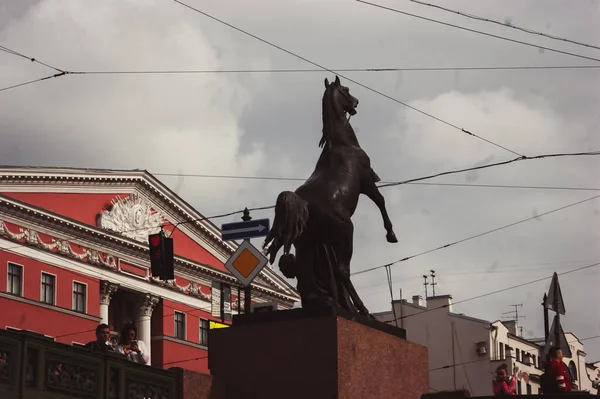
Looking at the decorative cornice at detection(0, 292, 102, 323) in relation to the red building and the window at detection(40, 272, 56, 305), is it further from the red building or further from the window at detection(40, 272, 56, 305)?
the window at detection(40, 272, 56, 305)

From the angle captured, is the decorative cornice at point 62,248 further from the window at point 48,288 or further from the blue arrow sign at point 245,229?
the blue arrow sign at point 245,229

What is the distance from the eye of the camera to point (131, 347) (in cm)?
1155

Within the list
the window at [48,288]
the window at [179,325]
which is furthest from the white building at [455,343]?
the window at [48,288]

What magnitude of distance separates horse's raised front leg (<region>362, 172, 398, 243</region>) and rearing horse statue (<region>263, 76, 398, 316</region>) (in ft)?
0.09

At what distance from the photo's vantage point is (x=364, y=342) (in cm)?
1161

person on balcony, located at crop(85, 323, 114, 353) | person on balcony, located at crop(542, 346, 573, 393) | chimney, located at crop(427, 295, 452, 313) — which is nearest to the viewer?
person on balcony, located at crop(85, 323, 114, 353)

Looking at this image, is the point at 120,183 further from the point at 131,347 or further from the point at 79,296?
the point at 131,347

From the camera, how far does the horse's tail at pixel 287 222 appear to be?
11656mm

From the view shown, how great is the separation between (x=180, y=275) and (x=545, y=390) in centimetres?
4082

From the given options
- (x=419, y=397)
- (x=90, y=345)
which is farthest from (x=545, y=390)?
(x=90, y=345)

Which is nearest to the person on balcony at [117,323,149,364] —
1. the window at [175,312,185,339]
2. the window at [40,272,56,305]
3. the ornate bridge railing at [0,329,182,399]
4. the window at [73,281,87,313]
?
the ornate bridge railing at [0,329,182,399]

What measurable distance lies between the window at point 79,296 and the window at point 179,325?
6151 millimetres

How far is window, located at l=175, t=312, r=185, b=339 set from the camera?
5269 cm

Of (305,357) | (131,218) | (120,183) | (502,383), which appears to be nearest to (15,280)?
(120,183)
